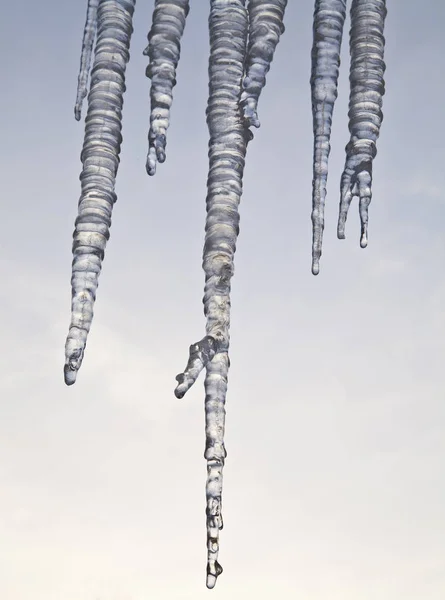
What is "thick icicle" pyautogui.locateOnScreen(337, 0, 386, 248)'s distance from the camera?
490 cm

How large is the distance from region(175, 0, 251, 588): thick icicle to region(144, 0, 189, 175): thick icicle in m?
0.18

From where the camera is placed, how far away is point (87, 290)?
450 centimetres

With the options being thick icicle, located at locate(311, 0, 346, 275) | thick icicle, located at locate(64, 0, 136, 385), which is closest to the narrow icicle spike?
thick icicle, located at locate(64, 0, 136, 385)

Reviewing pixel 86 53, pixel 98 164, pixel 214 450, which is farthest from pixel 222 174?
pixel 214 450

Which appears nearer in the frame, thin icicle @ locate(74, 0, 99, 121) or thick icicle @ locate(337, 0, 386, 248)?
thick icicle @ locate(337, 0, 386, 248)

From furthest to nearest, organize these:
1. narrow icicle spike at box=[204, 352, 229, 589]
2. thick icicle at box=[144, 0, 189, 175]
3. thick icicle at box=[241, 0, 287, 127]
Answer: thick icicle at box=[241, 0, 287, 127], thick icicle at box=[144, 0, 189, 175], narrow icicle spike at box=[204, 352, 229, 589]

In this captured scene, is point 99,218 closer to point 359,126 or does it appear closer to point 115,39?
point 115,39

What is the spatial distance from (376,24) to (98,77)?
1.48 m

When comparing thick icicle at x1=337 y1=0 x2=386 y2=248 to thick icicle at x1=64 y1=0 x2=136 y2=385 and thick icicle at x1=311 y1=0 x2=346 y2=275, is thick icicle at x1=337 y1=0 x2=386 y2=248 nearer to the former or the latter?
thick icicle at x1=311 y1=0 x2=346 y2=275

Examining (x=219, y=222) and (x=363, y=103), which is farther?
(x=363, y=103)

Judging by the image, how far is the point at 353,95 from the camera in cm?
505

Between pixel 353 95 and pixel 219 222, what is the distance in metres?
1.04

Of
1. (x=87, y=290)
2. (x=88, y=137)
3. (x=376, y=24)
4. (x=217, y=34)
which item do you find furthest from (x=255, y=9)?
(x=87, y=290)

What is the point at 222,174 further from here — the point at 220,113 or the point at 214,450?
the point at 214,450
